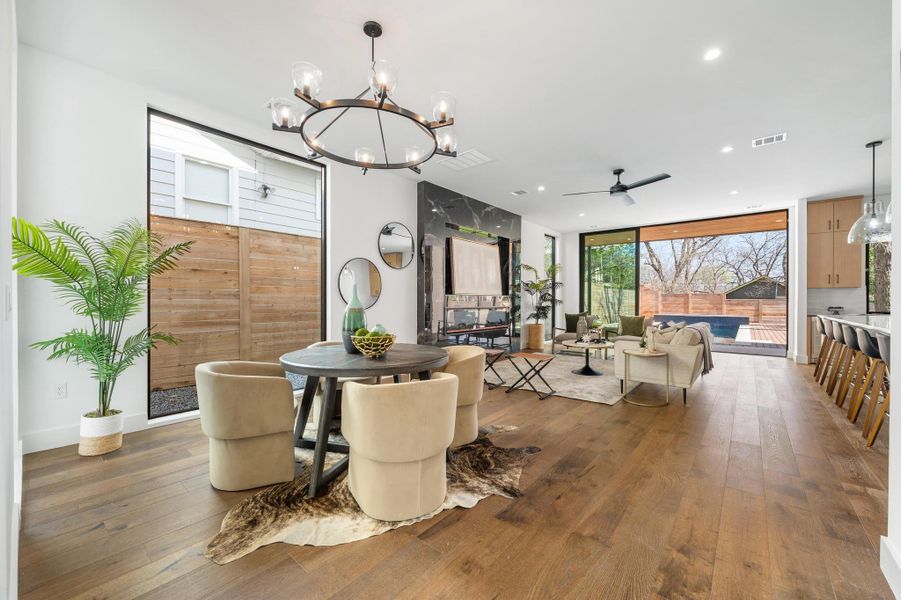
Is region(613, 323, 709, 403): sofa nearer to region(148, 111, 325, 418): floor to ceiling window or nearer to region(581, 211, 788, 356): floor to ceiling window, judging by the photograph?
region(148, 111, 325, 418): floor to ceiling window

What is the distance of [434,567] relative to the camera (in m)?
1.61

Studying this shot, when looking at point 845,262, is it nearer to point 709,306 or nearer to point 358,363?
point 709,306

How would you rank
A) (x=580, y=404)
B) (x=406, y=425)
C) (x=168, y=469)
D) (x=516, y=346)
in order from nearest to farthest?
(x=406, y=425)
(x=168, y=469)
(x=580, y=404)
(x=516, y=346)

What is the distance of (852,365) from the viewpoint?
12.5 ft

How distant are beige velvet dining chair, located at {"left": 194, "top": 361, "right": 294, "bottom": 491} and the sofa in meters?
3.74

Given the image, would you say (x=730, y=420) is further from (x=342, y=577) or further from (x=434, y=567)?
(x=342, y=577)

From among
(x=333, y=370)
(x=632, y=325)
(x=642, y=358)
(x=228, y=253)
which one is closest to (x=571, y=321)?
(x=632, y=325)

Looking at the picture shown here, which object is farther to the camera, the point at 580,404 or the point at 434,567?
the point at 580,404

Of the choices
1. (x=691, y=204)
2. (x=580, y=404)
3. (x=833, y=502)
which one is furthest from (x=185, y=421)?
(x=691, y=204)

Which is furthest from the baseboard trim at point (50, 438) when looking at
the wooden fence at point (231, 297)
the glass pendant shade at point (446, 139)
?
the glass pendant shade at point (446, 139)

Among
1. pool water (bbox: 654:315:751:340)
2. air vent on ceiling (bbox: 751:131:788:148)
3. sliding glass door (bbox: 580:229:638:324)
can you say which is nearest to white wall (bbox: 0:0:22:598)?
air vent on ceiling (bbox: 751:131:788:148)

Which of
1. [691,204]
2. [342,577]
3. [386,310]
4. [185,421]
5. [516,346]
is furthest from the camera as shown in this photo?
[516,346]

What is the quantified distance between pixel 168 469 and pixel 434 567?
6.51 feet

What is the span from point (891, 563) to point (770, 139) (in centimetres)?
414
